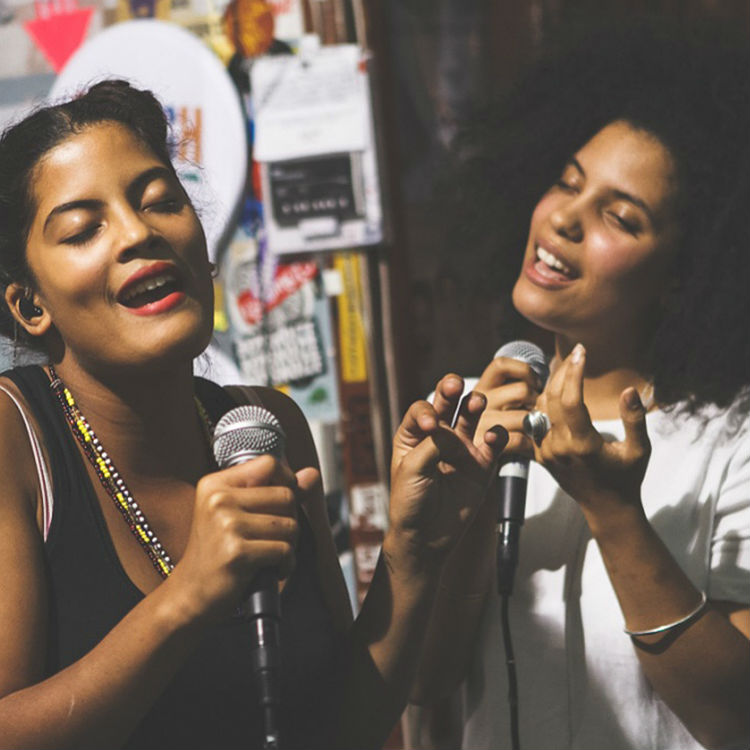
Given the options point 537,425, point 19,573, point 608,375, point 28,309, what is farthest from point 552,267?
Result: point 19,573

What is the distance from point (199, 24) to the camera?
2.95 metres

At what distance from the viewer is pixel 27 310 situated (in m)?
1.44

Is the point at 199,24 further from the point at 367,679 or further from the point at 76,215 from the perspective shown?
the point at 367,679

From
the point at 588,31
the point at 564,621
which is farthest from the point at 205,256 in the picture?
the point at 588,31

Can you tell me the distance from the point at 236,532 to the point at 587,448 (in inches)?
21.6

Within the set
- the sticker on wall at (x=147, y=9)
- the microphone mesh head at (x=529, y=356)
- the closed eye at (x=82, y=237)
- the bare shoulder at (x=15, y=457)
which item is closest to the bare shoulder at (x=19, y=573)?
the bare shoulder at (x=15, y=457)

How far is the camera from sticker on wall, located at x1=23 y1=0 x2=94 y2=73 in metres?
3.02

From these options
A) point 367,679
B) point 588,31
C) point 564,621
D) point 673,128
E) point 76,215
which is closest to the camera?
point 76,215

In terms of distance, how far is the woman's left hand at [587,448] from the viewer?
147cm

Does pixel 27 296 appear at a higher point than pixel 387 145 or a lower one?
higher

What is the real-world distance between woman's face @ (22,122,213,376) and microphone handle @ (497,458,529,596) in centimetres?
51

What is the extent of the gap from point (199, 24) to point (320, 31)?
1.09 ft

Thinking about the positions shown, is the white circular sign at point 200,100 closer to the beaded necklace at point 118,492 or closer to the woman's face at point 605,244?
the woman's face at point 605,244

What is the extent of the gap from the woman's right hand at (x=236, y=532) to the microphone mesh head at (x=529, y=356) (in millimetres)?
619
